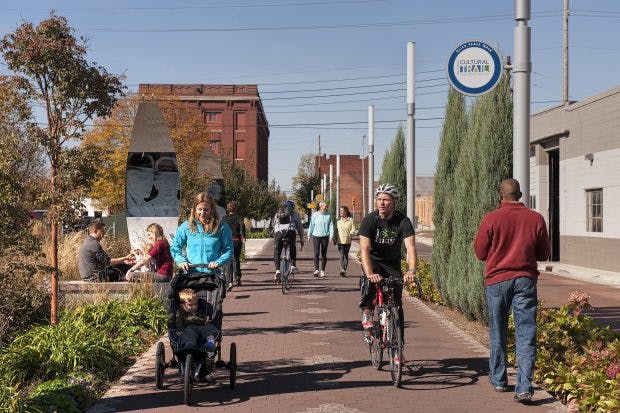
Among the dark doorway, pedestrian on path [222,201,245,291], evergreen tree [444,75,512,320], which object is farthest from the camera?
the dark doorway

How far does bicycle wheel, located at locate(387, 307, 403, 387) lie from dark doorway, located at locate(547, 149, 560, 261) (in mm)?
23940

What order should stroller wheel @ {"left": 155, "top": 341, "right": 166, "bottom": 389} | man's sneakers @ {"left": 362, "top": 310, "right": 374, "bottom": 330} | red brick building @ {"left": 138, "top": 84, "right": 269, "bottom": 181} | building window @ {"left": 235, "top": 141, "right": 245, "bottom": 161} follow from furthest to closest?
building window @ {"left": 235, "top": 141, "right": 245, "bottom": 161}, red brick building @ {"left": 138, "top": 84, "right": 269, "bottom": 181}, man's sneakers @ {"left": 362, "top": 310, "right": 374, "bottom": 330}, stroller wheel @ {"left": 155, "top": 341, "right": 166, "bottom": 389}

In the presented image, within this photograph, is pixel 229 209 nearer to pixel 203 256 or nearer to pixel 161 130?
pixel 161 130

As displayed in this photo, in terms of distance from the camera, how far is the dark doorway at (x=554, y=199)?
30.2 m

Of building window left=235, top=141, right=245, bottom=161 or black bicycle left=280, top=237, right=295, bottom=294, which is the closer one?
black bicycle left=280, top=237, right=295, bottom=294

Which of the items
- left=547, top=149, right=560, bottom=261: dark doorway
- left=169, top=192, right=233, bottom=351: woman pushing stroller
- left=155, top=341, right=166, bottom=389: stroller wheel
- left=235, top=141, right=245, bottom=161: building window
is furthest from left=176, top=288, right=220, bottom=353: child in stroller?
left=235, top=141, right=245, bottom=161: building window

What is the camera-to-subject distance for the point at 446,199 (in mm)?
13539

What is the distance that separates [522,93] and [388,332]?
10.3 ft

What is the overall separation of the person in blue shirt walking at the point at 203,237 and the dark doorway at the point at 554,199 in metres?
24.1

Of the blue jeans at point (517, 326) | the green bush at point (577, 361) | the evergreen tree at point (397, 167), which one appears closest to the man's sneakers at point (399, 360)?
the blue jeans at point (517, 326)

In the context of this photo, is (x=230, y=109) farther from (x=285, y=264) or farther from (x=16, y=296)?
(x=16, y=296)

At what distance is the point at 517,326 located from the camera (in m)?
6.91

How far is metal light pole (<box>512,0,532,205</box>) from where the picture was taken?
8.80 m

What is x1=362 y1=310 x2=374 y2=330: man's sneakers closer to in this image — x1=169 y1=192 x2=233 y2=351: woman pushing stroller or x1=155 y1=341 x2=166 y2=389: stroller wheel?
x1=169 y1=192 x2=233 y2=351: woman pushing stroller
